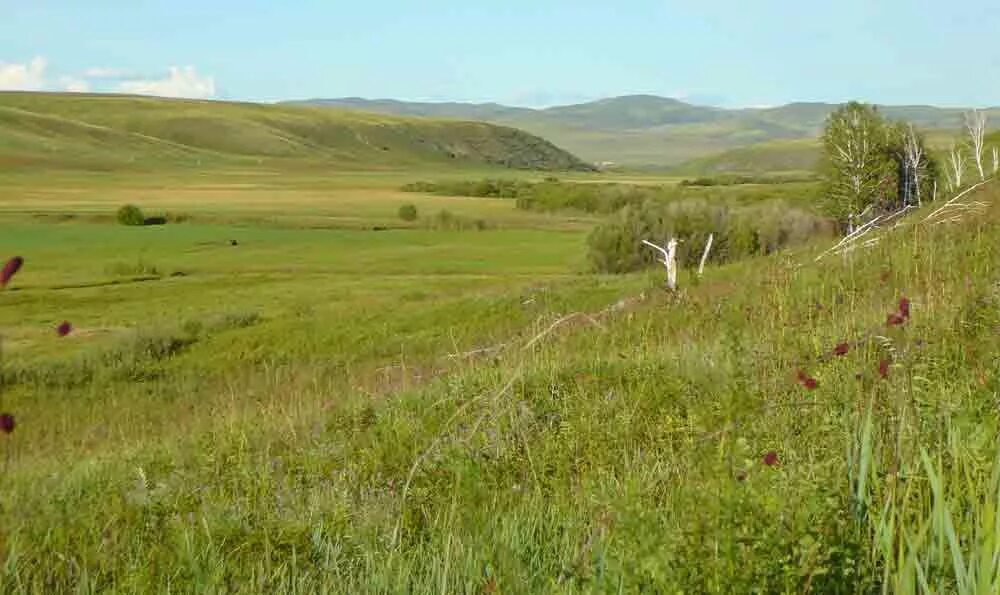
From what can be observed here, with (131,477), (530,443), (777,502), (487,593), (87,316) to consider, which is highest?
(777,502)

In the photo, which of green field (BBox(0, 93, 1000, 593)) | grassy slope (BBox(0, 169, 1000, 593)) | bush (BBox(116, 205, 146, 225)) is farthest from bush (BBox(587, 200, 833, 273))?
grassy slope (BBox(0, 169, 1000, 593))

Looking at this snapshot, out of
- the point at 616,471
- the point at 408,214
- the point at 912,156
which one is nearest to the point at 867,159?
the point at 912,156

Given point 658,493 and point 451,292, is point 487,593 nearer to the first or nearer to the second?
point 658,493

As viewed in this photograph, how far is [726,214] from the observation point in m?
61.4

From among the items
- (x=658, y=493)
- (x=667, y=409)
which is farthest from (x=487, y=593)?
(x=667, y=409)

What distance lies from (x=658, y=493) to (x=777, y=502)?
1640 millimetres

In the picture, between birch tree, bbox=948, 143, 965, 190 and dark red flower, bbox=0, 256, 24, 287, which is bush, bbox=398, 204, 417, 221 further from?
dark red flower, bbox=0, 256, 24, 287

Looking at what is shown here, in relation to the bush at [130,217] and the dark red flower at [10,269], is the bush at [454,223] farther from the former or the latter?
the dark red flower at [10,269]

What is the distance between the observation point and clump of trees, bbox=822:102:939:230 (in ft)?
192

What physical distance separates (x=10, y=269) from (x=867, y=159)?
6185 centimetres

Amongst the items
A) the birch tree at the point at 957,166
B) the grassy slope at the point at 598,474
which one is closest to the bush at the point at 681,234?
the birch tree at the point at 957,166

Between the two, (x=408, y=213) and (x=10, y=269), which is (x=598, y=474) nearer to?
(x=10, y=269)

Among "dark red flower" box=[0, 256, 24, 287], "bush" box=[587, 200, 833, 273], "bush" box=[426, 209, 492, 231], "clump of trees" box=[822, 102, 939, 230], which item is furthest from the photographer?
"bush" box=[426, 209, 492, 231]

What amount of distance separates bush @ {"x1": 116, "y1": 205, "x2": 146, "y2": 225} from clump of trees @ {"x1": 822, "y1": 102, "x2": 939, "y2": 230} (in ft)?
170
